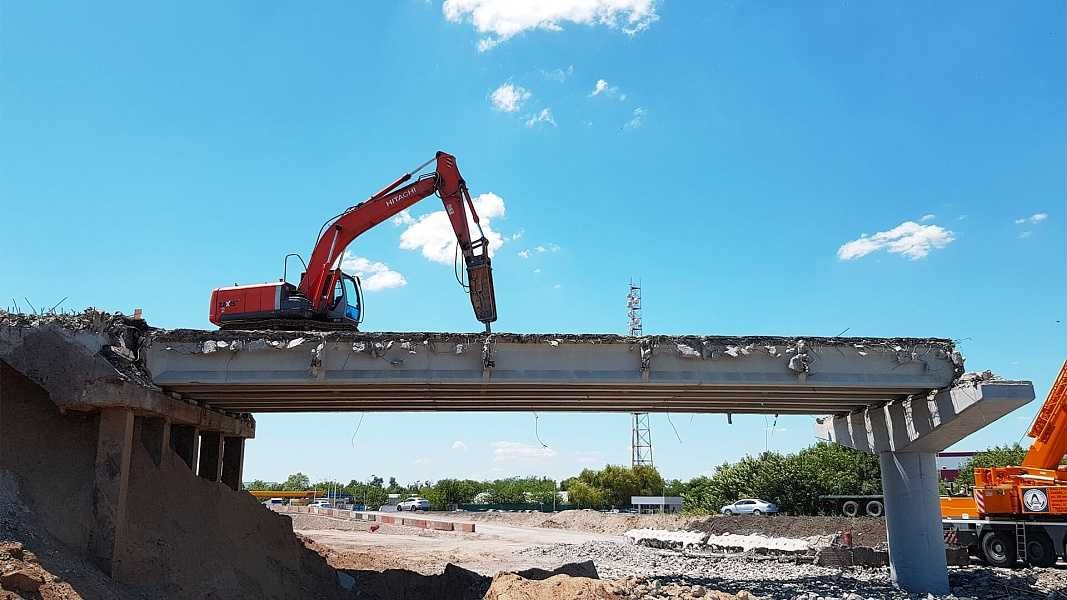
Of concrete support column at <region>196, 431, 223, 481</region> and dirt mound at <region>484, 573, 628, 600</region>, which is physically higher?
concrete support column at <region>196, 431, 223, 481</region>

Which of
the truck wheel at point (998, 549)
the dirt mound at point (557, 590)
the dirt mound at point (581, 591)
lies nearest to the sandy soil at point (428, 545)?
the dirt mound at point (557, 590)

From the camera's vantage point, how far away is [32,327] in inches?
503

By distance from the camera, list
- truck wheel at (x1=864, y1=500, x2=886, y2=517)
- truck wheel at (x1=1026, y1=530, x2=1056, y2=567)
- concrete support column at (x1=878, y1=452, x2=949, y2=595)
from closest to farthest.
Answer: concrete support column at (x1=878, y1=452, x2=949, y2=595) < truck wheel at (x1=1026, y1=530, x2=1056, y2=567) < truck wheel at (x1=864, y1=500, x2=886, y2=517)

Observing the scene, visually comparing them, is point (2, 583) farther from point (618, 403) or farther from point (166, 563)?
point (618, 403)

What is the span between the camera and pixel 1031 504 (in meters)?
20.2

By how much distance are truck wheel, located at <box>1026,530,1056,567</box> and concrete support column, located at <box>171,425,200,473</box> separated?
21.8 meters

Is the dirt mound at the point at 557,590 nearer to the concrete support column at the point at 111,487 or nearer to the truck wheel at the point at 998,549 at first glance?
the concrete support column at the point at 111,487

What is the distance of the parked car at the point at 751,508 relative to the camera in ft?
124

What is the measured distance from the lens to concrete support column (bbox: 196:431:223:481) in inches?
720

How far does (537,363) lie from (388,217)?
724 centimetres

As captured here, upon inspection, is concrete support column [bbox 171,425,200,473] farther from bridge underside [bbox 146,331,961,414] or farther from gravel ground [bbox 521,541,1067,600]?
gravel ground [bbox 521,541,1067,600]

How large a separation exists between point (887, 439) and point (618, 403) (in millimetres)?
6039

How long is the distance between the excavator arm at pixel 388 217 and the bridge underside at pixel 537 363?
12.5 feet

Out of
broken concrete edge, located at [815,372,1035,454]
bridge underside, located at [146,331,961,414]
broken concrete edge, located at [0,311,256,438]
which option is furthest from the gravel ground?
broken concrete edge, located at [0,311,256,438]
